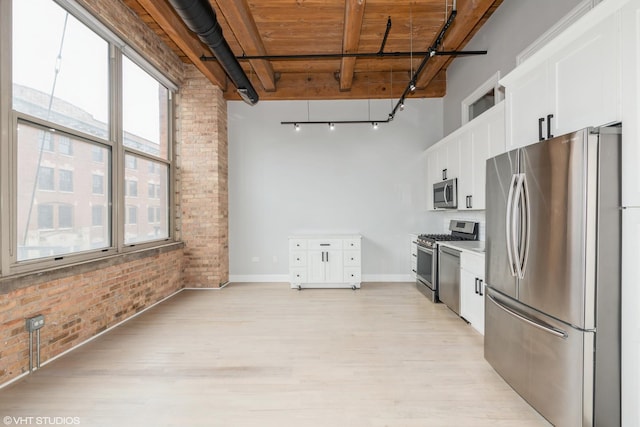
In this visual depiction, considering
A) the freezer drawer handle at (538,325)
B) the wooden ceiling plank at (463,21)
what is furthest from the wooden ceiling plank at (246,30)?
the freezer drawer handle at (538,325)

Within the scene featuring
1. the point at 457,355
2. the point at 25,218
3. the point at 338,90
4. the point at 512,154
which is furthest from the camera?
the point at 338,90

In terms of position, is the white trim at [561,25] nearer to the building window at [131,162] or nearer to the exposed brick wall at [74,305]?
the building window at [131,162]

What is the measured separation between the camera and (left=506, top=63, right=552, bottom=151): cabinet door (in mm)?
2191

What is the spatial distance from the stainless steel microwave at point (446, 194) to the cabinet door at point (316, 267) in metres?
2.10

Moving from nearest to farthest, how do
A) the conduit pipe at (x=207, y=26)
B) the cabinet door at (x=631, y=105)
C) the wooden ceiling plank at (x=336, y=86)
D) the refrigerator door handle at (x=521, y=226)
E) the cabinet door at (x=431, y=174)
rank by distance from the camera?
1. the cabinet door at (x=631, y=105)
2. the refrigerator door handle at (x=521, y=226)
3. the conduit pipe at (x=207, y=26)
4. the cabinet door at (x=431, y=174)
5. the wooden ceiling plank at (x=336, y=86)

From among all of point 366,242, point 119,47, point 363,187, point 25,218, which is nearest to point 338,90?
point 363,187

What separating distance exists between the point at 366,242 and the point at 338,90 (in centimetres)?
282

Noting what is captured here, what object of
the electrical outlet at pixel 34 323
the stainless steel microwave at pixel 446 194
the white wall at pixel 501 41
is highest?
the white wall at pixel 501 41

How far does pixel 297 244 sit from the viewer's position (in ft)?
17.3

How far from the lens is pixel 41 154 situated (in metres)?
2.70

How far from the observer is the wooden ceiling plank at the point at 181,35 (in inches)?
129

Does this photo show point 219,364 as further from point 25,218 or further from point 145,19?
point 145,19

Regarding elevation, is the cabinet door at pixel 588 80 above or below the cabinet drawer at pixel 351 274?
above

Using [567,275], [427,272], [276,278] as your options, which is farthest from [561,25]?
[276,278]
